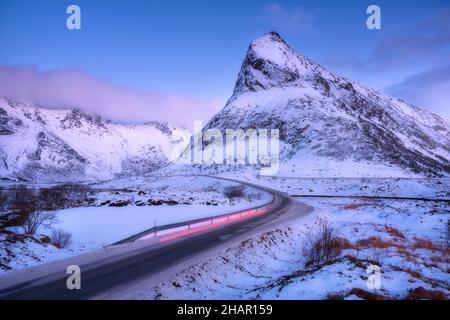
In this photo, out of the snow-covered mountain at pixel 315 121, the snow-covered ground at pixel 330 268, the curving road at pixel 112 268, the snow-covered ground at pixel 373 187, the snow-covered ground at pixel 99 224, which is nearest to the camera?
the curving road at pixel 112 268

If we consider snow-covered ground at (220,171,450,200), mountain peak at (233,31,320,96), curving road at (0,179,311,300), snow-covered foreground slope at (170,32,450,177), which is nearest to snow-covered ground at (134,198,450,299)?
curving road at (0,179,311,300)

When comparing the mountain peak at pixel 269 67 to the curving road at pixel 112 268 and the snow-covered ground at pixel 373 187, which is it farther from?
the curving road at pixel 112 268

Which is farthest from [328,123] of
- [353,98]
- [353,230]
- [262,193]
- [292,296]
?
[292,296]

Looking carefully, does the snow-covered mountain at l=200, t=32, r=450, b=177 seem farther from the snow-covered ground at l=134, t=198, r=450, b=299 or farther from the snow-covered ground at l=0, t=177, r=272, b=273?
the snow-covered ground at l=0, t=177, r=272, b=273

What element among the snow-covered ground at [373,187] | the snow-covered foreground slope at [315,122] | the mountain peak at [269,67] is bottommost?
the snow-covered ground at [373,187]

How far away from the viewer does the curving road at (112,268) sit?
9586mm

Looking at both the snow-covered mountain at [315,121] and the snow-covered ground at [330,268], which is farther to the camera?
the snow-covered mountain at [315,121]

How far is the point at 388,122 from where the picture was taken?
6762 inches

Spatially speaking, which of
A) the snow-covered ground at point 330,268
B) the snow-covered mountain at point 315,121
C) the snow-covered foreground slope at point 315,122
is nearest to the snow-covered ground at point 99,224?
the snow-covered ground at point 330,268

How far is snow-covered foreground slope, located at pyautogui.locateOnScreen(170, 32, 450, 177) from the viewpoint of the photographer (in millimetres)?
93062

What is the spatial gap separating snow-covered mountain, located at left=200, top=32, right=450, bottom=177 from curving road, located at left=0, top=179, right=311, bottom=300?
7171cm

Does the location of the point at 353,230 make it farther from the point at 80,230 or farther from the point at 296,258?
the point at 80,230

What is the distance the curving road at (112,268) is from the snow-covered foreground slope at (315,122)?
7150cm
